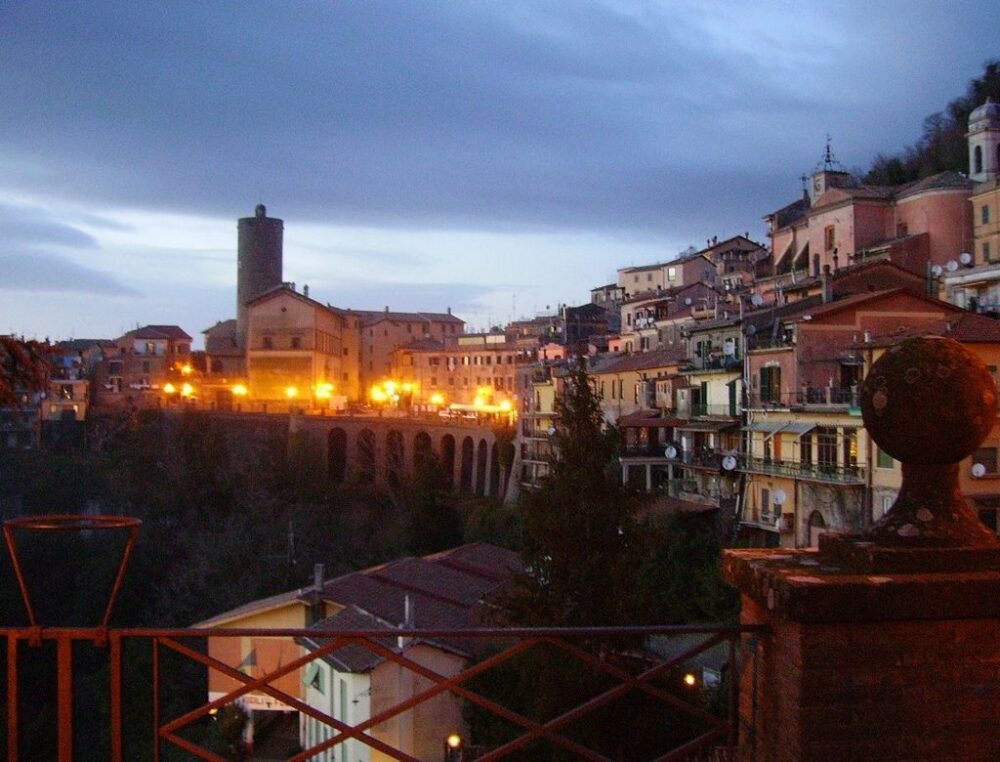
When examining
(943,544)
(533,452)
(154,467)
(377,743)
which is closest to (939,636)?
(943,544)

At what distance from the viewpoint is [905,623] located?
3189mm

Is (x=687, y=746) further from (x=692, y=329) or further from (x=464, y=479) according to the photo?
(x=464, y=479)

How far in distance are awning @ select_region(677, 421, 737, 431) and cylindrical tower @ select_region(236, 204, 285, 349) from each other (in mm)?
58630

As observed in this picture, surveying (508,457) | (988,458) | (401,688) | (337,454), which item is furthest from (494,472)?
(401,688)

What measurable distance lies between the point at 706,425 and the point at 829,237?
Result: 16598 millimetres

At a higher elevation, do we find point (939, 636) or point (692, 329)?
point (692, 329)

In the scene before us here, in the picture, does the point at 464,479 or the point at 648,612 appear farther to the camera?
the point at 464,479

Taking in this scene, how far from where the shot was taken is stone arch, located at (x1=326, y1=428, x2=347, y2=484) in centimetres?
6212

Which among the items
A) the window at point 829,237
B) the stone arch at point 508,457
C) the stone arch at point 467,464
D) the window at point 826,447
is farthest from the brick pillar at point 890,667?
the stone arch at point 467,464

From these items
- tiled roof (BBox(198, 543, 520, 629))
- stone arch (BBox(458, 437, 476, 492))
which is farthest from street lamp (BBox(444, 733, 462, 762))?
stone arch (BBox(458, 437, 476, 492))

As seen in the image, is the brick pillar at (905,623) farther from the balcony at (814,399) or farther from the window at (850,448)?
the window at (850,448)

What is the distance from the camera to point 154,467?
189ft

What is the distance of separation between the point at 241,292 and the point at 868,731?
295 ft

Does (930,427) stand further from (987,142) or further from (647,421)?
(987,142)
